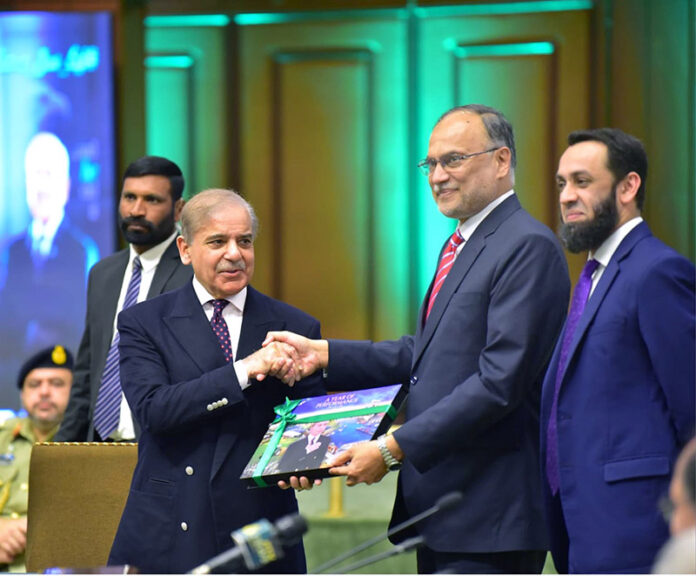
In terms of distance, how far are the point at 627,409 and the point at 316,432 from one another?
0.68m

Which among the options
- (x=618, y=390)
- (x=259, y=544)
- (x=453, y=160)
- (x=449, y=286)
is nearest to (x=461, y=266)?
(x=449, y=286)

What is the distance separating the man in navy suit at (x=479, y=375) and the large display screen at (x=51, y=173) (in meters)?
2.66

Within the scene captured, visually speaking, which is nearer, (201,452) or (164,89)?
(201,452)

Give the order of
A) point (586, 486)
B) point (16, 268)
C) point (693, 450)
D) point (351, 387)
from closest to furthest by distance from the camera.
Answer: point (693, 450) < point (586, 486) < point (351, 387) < point (16, 268)

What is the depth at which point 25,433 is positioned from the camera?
4.28 metres

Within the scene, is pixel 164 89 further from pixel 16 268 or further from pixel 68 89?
pixel 16 268

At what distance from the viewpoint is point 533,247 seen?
2584mm

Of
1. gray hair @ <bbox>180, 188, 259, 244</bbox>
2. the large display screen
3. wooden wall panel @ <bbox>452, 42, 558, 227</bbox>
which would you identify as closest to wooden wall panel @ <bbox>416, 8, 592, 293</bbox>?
wooden wall panel @ <bbox>452, 42, 558, 227</bbox>

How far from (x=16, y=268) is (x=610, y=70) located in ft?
9.28

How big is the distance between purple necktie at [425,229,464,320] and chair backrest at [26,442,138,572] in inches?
43.1

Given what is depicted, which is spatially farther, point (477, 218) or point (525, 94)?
point (525, 94)

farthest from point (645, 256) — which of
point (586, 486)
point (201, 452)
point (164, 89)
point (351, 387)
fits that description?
point (164, 89)

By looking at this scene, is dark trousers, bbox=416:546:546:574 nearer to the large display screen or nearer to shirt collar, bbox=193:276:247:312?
shirt collar, bbox=193:276:247:312

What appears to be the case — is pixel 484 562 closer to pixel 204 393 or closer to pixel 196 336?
pixel 204 393
